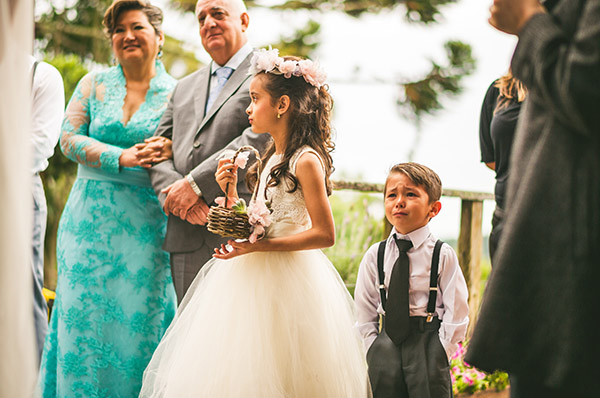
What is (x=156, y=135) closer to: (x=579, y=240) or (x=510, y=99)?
(x=510, y=99)

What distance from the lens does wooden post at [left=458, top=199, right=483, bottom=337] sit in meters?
5.00

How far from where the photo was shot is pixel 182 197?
10.1 ft

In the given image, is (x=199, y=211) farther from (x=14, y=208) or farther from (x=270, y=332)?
(x=14, y=208)

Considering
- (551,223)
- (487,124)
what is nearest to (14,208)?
(551,223)

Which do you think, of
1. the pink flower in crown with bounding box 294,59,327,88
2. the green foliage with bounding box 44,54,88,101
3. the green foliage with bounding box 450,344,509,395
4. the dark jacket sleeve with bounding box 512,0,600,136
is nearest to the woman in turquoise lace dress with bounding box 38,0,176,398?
the pink flower in crown with bounding box 294,59,327,88

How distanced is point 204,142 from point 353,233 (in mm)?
2822

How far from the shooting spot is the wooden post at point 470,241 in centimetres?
500

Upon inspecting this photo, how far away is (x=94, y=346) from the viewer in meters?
3.42

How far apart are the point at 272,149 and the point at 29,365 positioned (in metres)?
1.54

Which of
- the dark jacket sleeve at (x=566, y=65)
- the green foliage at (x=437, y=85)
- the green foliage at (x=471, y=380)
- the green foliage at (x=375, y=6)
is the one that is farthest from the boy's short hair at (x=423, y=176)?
the green foliage at (x=375, y=6)

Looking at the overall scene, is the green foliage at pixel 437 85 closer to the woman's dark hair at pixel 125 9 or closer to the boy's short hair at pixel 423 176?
the woman's dark hair at pixel 125 9

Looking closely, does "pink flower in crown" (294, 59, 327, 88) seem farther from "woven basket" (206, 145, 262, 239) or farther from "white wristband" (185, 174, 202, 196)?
"white wristband" (185, 174, 202, 196)

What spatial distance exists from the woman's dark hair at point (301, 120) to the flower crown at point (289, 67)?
0.03 meters

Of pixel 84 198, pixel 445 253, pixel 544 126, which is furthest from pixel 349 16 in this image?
pixel 544 126
